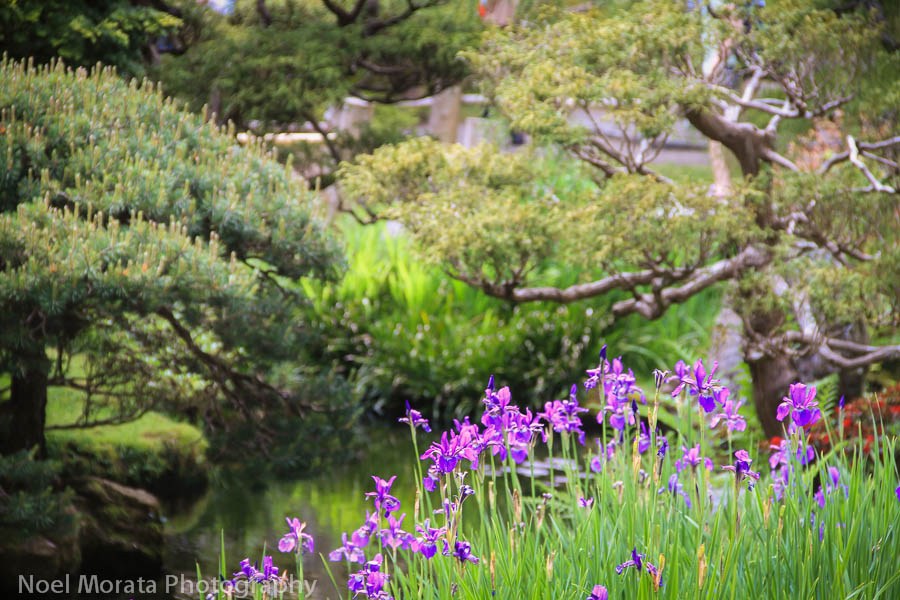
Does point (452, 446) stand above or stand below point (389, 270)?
above

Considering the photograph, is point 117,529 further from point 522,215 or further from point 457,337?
point 457,337

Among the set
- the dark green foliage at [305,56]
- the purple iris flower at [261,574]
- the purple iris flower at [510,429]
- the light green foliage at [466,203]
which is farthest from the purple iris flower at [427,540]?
the dark green foliage at [305,56]

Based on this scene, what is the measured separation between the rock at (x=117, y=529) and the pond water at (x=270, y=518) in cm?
14

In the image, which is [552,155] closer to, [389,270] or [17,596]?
[389,270]

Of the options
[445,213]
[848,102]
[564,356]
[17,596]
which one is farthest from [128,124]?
[564,356]

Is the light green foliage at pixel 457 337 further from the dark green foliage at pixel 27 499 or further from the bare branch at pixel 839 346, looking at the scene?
the dark green foliage at pixel 27 499

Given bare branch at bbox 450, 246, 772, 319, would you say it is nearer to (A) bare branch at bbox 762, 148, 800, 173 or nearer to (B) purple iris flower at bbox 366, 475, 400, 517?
(A) bare branch at bbox 762, 148, 800, 173

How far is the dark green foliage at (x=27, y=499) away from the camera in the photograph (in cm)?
438

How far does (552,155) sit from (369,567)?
4820 millimetres

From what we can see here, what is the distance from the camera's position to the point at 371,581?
2439 mm

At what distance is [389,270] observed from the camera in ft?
31.7

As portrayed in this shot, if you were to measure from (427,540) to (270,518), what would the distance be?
146 inches

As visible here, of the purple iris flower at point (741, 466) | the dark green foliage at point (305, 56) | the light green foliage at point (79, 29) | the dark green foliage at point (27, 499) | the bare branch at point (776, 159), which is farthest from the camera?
the dark green foliage at point (305, 56)

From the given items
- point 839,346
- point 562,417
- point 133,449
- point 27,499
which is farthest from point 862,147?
point 27,499
